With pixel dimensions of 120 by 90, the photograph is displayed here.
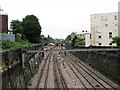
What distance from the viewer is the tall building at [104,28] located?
54156 millimetres

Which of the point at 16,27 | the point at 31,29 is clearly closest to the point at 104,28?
the point at 16,27

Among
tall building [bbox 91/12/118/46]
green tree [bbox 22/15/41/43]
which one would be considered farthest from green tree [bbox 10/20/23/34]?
tall building [bbox 91/12/118/46]

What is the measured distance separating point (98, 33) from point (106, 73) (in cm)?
2669

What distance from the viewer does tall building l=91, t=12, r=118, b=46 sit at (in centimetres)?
5416

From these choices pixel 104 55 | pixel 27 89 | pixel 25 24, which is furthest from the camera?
pixel 25 24

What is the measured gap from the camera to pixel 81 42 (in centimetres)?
6850

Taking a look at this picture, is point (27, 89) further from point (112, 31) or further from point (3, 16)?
point (112, 31)

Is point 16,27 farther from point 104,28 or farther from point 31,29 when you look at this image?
point 104,28

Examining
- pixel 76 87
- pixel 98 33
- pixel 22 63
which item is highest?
pixel 98 33

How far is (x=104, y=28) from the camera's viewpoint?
55.0 meters

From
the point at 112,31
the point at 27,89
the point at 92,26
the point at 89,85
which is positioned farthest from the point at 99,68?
the point at 92,26

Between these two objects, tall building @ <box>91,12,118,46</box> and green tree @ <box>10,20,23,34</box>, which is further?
tall building @ <box>91,12,118,46</box>

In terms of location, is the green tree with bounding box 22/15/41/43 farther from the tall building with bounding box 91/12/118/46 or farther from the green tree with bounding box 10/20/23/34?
the tall building with bounding box 91/12/118/46

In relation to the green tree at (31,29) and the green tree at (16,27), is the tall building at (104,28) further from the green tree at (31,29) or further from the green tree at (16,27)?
the green tree at (31,29)
